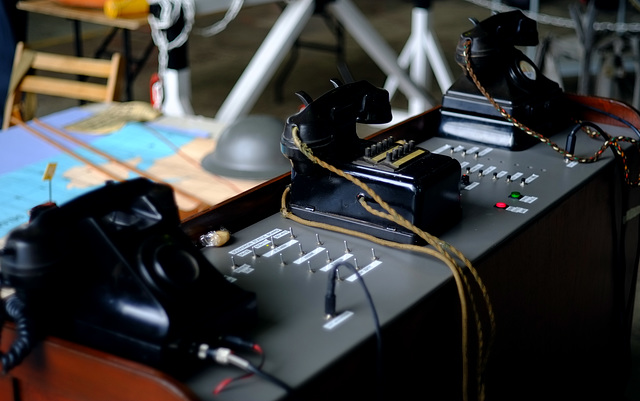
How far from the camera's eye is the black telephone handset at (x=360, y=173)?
126cm

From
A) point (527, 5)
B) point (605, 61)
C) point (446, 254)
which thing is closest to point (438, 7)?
point (527, 5)

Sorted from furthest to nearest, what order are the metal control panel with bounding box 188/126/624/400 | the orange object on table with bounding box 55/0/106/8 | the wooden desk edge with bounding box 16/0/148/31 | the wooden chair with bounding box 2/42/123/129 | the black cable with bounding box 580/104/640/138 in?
the orange object on table with bounding box 55/0/106/8, the wooden desk edge with bounding box 16/0/148/31, the wooden chair with bounding box 2/42/123/129, the black cable with bounding box 580/104/640/138, the metal control panel with bounding box 188/126/624/400

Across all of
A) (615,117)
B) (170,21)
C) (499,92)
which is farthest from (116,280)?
(170,21)

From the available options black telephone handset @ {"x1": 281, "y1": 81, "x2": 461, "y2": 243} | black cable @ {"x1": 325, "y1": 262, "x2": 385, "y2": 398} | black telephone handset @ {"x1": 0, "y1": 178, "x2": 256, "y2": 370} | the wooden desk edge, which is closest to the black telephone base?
black telephone handset @ {"x1": 281, "y1": 81, "x2": 461, "y2": 243}

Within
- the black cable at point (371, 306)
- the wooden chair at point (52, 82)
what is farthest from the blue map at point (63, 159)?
the black cable at point (371, 306)

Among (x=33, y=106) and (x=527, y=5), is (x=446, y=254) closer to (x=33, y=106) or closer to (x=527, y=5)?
(x=33, y=106)

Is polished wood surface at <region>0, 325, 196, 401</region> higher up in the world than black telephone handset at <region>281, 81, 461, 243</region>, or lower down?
lower down

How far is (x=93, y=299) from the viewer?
930 millimetres

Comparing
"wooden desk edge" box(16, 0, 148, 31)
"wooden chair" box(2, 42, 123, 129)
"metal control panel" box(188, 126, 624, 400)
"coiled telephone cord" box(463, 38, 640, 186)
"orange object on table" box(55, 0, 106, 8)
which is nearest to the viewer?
→ "metal control panel" box(188, 126, 624, 400)

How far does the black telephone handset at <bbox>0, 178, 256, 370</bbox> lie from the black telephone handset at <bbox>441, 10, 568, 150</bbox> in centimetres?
97

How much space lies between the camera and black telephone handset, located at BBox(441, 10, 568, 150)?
5.75 feet

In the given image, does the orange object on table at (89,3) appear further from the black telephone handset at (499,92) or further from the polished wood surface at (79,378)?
the polished wood surface at (79,378)

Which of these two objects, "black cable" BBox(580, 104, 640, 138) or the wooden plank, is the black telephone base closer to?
"black cable" BBox(580, 104, 640, 138)

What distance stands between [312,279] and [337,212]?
194 mm
